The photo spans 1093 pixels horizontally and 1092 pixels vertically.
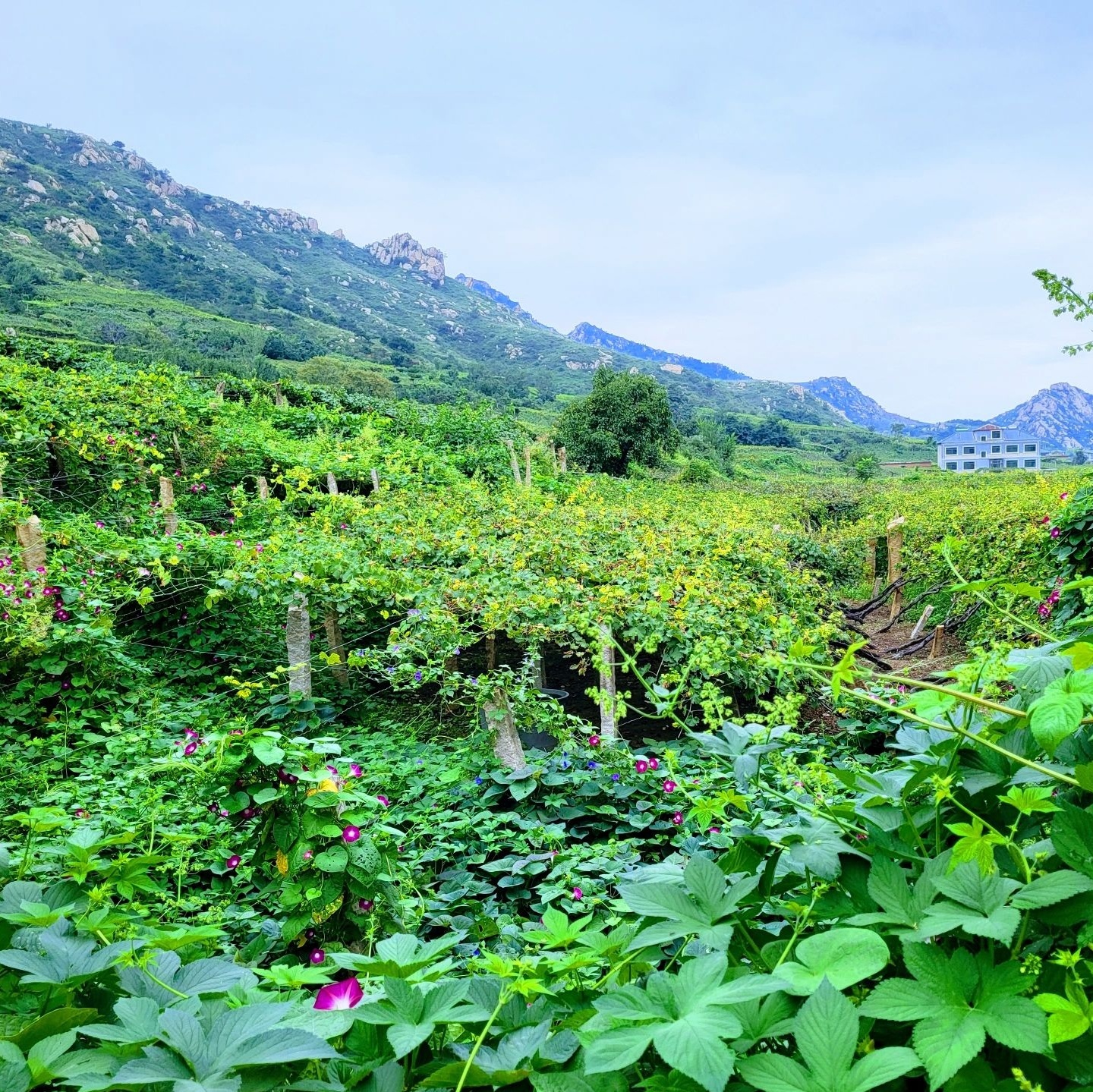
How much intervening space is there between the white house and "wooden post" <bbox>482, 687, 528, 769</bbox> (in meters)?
82.3

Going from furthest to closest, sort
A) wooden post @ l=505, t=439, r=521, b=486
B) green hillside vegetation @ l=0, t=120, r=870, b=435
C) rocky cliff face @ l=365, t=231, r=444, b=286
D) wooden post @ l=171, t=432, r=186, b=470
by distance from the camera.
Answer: rocky cliff face @ l=365, t=231, r=444, b=286, green hillside vegetation @ l=0, t=120, r=870, b=435, wooden post @ l=505, t=439, r=521, b=486, wooden post @ l=171, t=432, r=186, b=470

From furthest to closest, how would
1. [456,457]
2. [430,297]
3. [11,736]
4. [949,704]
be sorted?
[430,297] < [456,457] < [11,736] < [949,704]

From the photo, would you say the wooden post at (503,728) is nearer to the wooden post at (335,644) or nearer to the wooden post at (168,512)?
the wooden post at (335,644)

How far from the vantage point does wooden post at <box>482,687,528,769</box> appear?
3.51 metres

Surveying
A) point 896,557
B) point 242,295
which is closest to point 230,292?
point 242,295

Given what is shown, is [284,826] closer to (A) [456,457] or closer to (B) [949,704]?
(B) [949,704]

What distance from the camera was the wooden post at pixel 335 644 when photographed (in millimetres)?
4941

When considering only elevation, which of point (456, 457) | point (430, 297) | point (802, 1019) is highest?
point (430, 297)

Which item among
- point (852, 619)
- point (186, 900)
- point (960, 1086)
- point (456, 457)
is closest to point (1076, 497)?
point (852, 619)

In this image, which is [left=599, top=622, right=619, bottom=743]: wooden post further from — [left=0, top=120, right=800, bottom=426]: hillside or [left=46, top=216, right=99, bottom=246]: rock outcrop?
[left=46, top=216, right=99, bottom=246]: rock outcrop

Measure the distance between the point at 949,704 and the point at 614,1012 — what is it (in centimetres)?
56

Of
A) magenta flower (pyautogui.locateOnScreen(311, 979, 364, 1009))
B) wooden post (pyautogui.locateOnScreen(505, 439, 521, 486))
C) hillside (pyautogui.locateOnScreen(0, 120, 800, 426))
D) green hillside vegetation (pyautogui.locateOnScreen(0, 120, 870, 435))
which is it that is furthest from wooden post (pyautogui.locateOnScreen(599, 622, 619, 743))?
hillside (pyautogui.locateOnScreen(0, 120, 800, 426))

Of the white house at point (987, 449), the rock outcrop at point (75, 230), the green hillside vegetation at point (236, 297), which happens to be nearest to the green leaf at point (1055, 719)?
the green hillside vegetation at point (236, 297)

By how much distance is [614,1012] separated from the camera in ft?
2.18
